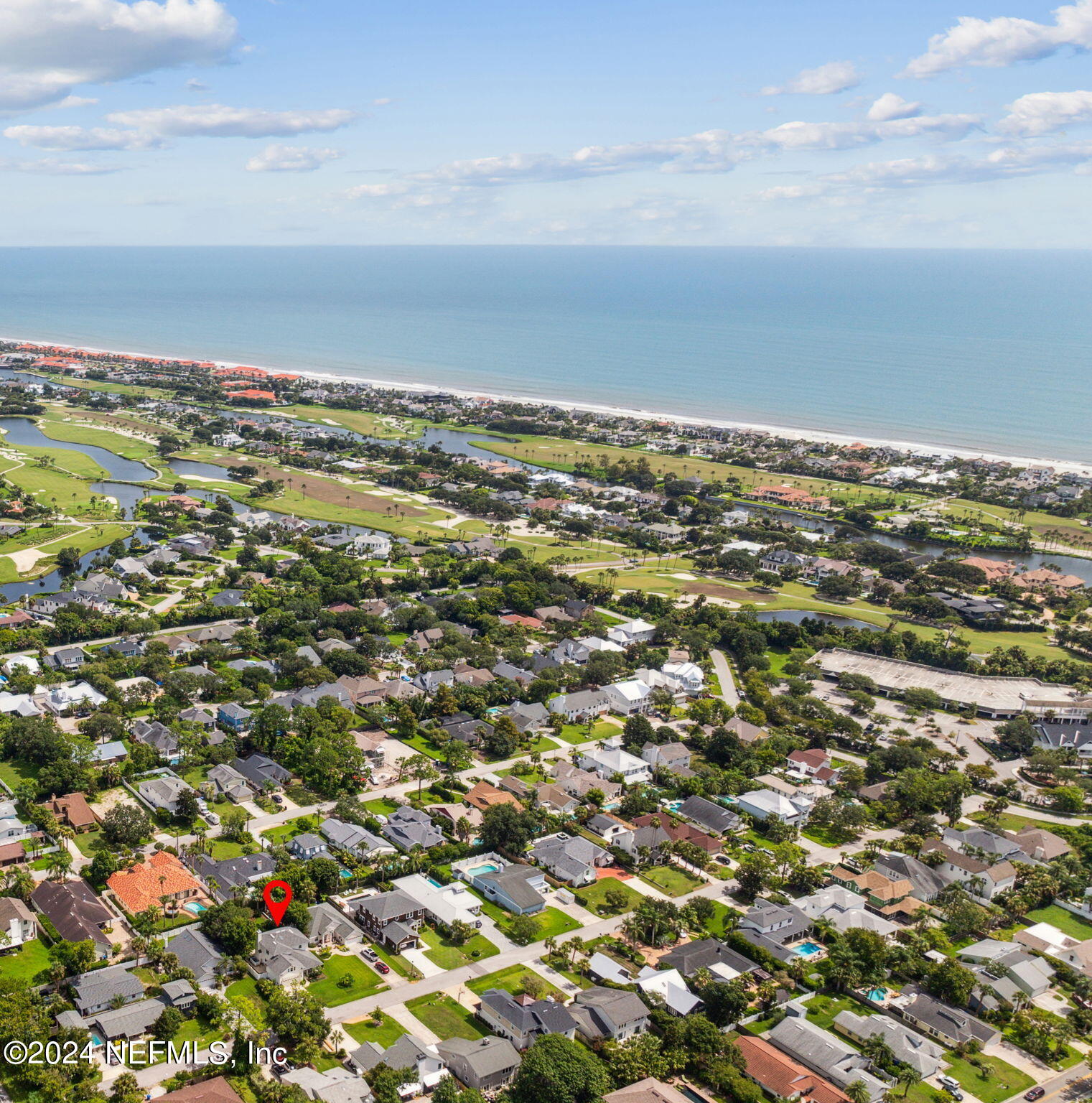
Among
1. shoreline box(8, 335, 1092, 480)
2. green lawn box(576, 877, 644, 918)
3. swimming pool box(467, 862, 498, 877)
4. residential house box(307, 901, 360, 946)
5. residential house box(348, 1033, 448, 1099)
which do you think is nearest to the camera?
residential house box(348, 1033, 448, 1099)

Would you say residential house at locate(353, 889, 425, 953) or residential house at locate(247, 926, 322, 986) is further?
residential house at locate(353, 889, 425, 953)

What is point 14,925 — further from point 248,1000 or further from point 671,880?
point 671,880

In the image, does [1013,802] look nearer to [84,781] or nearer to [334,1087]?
[334,1087]

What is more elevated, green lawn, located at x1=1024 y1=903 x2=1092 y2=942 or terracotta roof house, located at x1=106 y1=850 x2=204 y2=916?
terracotta roof house, located at x1=106 y1=850 x2=204 y2=916

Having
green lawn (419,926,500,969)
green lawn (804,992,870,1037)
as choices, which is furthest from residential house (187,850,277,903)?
green lawn (804,992,870,1037)

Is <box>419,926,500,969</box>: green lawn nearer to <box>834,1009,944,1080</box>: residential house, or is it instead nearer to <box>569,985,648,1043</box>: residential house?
<box>569,985,648,1043</box>: residential house

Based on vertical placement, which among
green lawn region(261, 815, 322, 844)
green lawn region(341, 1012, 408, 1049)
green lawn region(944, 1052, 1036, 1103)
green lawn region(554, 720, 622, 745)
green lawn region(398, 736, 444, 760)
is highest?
green lawn region(398, 736, 444, 760)

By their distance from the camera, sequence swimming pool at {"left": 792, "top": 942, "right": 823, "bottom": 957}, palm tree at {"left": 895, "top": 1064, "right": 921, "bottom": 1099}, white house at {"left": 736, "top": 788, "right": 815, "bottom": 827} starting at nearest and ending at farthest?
palm tree at {"left": 895, "top": 1064, "right": 921, "bottom": 1099}
swimming pool at {"left": 792, "top": 942, "right": 823, "bottom": 957}
white house at {"left": 736, "top": 788, "right": 815, "bottom": 827}

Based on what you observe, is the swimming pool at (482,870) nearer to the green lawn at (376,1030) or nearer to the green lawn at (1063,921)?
the green lawn at (376,1030)
